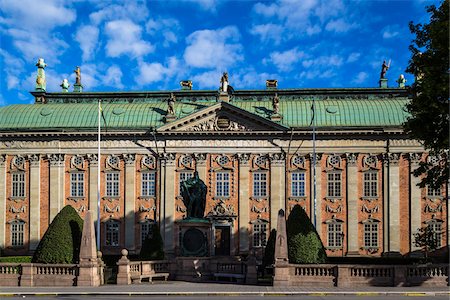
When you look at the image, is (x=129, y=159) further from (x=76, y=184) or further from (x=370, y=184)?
(x=370, y=184)

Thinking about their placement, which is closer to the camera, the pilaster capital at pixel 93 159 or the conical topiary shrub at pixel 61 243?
the conical topiary shrub at pixel 61 243

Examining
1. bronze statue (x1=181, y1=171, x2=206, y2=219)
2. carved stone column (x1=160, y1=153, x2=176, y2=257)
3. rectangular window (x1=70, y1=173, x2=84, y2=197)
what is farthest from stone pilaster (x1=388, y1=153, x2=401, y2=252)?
rectangular window (x1=70, y1=173, x2=84, y2=197)

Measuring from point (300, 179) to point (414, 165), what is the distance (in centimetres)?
967

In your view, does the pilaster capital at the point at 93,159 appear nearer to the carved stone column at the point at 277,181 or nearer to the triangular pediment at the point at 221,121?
the triangular pediment at the point at 221,121

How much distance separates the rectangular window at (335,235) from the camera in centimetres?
4881

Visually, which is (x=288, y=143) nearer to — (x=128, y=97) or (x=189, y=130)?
(x=189, y=130)

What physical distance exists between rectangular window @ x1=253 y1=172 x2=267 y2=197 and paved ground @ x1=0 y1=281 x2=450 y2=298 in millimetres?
21335

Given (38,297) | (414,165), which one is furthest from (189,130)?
(38,297)

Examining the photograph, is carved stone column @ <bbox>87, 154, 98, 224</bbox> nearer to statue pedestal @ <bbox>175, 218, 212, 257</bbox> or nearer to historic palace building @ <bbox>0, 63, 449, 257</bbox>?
historic palace building @ <bbox>0, 63, 449, 257</bbox>

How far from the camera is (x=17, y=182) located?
50781 millimetres

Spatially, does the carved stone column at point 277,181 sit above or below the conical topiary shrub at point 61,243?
above

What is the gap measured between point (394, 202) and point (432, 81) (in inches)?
982

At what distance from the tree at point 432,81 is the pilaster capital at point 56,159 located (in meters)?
32.5

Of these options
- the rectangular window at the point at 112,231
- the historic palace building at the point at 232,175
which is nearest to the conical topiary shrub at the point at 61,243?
the historic palace building at the point at 232,175
